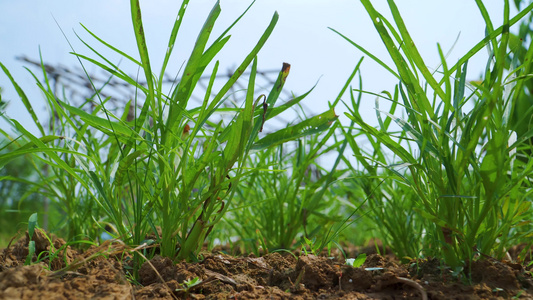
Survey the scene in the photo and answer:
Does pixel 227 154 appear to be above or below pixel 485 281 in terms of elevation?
above

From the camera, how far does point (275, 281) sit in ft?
2.50

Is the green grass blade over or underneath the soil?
over

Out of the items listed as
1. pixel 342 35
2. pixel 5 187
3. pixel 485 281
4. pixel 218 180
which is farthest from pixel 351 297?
pixel 5 187

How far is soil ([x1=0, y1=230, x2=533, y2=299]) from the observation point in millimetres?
576

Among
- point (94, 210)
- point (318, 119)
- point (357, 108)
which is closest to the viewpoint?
point (318, 119)

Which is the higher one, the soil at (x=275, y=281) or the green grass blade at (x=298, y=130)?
the green grass blade at (x=298, y=130)

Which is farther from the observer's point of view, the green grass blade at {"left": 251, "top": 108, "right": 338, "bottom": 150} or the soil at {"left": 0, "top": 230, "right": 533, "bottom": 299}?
the green grass blade at {"left": 251, "top": 108, "right": 338, "bottom": 150}

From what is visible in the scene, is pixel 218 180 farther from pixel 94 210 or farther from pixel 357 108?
pixel 94 210

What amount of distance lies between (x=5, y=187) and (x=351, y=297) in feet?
15.0

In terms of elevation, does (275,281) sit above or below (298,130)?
below

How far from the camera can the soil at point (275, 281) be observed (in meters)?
0.58

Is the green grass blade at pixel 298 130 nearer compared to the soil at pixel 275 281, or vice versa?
the soil at pixel 275 281

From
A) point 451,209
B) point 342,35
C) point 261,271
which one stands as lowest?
point 261,271

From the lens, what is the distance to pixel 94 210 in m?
1.36
